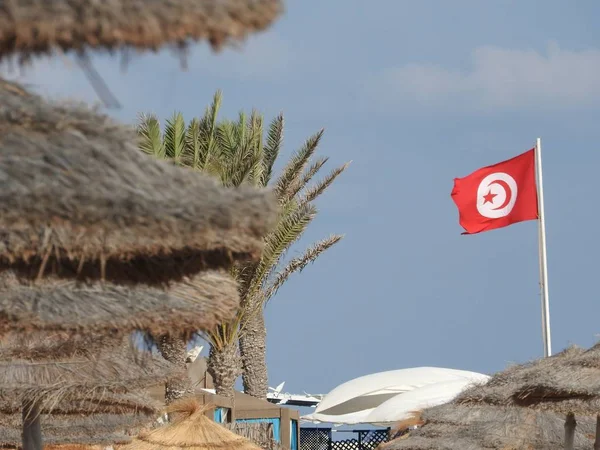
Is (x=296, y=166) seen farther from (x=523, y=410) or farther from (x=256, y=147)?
(x=523, y=410)

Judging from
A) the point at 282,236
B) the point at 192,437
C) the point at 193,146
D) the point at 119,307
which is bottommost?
the point at 192,437

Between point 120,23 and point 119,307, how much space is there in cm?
304

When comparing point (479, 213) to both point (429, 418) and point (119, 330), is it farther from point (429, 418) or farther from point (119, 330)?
point (119, 330)

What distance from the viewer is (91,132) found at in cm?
351

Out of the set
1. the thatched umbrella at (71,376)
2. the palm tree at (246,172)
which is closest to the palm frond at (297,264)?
the palm tree at (246,172)

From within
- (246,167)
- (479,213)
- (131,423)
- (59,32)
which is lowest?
(131,423)

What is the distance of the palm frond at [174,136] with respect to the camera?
2062 centimetres

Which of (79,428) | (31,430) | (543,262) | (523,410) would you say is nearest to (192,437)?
(79,428)

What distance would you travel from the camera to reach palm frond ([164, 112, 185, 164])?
20.6 metres

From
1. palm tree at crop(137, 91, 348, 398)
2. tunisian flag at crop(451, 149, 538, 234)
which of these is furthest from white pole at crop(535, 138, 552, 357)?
palm tree at crop(137, 91, 348, 398)

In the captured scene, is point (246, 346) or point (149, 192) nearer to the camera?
point (149, 192)

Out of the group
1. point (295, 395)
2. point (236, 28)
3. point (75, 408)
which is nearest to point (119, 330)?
point (236, 28)

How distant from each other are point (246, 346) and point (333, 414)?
99.6 inches

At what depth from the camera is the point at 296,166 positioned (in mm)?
22156
